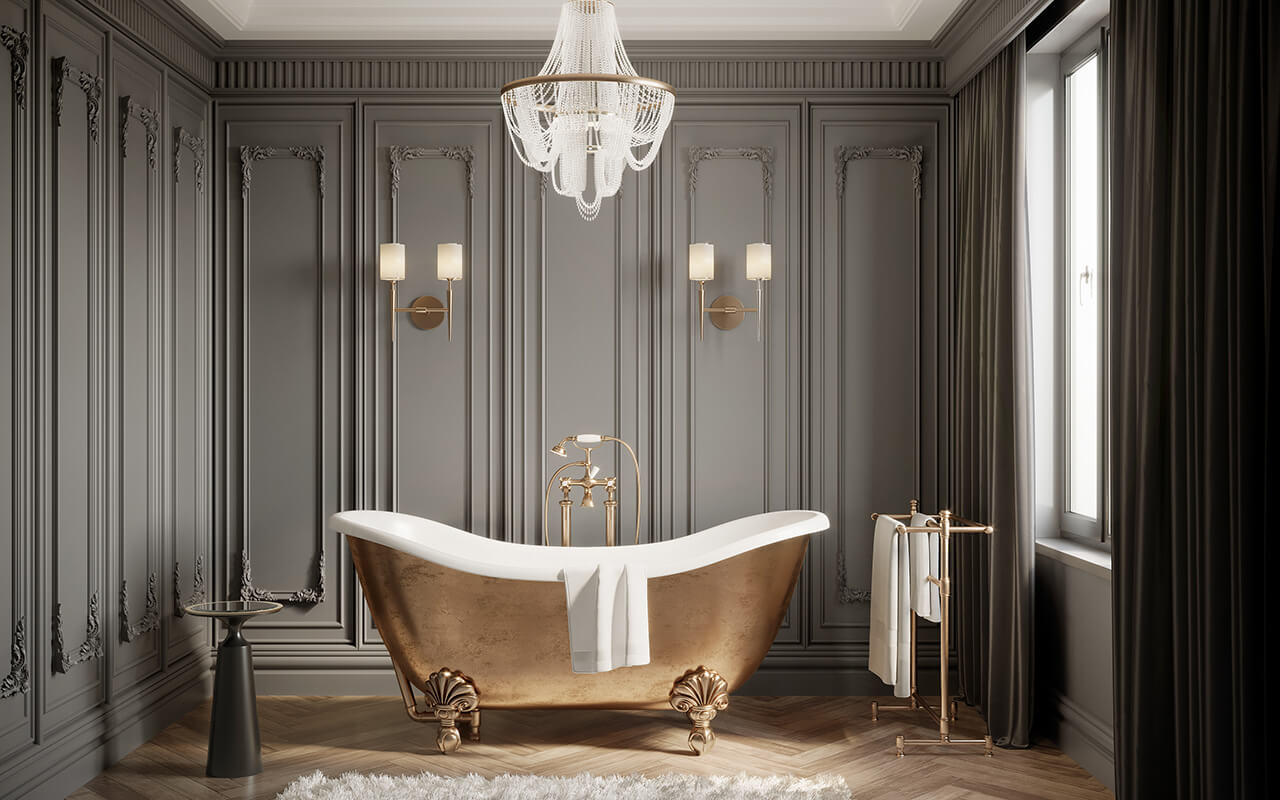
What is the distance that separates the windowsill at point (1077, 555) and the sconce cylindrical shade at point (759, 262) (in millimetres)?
1467

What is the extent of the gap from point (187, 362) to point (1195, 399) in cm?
351

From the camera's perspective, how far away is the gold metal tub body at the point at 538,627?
10.2 ft

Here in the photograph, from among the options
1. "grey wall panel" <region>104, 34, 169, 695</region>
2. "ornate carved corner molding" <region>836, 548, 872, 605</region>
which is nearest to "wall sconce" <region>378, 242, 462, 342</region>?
"grey wall panel" <region>104, 34, 169, 695</region>

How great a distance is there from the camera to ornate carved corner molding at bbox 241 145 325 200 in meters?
3.92

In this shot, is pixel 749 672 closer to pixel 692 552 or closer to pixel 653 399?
pixel 692 552

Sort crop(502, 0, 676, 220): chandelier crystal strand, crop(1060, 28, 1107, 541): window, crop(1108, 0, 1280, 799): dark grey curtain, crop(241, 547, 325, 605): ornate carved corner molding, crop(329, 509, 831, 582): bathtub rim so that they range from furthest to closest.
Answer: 1. crop(241, 547, 325, 605): ornate carved corner molding
2. crop(329, 509, 831, 582): bathtub rim
3. crop(1060, 28, 1107, 541): window
4. crop(502, 0, 676, 220): chandelier crystal strand
5. crop(1108, 0, 1280, 799): dark grey curtain

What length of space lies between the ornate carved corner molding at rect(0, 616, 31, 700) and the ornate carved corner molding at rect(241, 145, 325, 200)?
2.00 metres

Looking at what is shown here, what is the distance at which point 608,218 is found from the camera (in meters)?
3.95

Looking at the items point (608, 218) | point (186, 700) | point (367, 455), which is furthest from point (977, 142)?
point (186, 700)

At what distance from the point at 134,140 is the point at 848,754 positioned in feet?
11.0

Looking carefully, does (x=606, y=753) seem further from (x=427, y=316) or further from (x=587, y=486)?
(x=427, y=316)

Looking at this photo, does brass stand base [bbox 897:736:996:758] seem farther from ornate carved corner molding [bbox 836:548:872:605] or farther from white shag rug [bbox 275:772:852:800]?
ornate carved corner molding [bbox 836:548:872:605]

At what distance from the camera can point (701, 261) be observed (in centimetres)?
376

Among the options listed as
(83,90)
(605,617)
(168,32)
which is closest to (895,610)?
(605,617)
